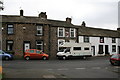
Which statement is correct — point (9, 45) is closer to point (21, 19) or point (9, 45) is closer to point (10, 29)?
point (10, 29)

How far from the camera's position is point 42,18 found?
124ft

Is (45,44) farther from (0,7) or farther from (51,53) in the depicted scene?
(0,7)

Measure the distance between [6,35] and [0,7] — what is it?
26.2m

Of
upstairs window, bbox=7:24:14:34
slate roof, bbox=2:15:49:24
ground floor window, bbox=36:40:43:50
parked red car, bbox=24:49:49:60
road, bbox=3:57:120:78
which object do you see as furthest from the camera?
ground floor window, bbox=36:40:43:50

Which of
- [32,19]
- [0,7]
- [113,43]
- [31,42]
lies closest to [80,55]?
[31,42]

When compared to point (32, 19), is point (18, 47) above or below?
below

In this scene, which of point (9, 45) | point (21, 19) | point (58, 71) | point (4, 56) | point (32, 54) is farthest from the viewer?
point (21, 19)

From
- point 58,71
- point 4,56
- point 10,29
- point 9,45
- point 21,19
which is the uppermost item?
point 21,19

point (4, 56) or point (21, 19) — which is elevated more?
point (21, 19)

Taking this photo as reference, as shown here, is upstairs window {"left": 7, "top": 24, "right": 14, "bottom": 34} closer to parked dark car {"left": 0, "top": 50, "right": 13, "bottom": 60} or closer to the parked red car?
the parked red car

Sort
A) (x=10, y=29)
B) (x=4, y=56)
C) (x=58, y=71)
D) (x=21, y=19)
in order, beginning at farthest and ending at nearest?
(x=21, y=19) → (x=10, y=29) → (x=4, y=56) → (x=58, y=71)

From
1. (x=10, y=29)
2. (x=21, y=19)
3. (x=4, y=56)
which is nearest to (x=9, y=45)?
(x=10, y=29)

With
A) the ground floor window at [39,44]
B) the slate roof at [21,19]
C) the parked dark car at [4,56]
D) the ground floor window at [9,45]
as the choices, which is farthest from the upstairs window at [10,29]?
the parked dark car at [4,56]

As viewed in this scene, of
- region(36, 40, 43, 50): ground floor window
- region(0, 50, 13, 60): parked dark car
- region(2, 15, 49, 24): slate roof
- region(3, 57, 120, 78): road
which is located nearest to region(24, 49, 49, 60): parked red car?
region(0, 50, 13, 60): parked dark car
